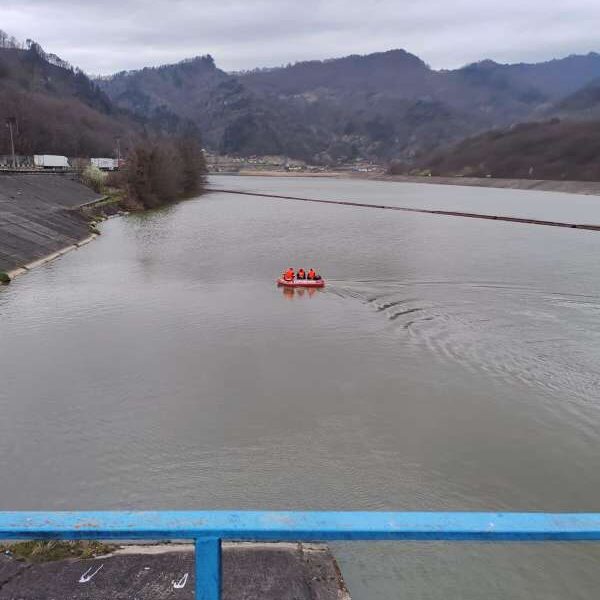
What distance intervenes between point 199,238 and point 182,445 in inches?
1616

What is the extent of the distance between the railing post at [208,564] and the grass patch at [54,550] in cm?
541

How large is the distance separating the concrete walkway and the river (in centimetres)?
194

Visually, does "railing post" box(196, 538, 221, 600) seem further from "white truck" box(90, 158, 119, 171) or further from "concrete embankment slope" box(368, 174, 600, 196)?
"concrete embankment slope" box(368, 174, 600, 196)

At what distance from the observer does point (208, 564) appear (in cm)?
342

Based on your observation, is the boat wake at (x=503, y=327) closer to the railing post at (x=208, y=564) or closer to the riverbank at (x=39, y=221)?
the railing post at (x=208, y=564)

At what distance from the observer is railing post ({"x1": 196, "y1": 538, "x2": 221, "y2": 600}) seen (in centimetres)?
340

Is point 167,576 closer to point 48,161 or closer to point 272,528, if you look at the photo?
point 272,528

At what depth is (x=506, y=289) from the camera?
33656 millimetres

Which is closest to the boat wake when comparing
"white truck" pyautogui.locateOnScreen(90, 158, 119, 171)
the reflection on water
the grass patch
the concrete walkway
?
the reflection on water

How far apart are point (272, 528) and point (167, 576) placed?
4.95m

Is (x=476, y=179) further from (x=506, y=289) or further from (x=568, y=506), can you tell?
(x=568, y=506)

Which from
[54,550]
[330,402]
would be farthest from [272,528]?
[330,402]

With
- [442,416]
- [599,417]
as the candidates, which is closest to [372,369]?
[442,416]

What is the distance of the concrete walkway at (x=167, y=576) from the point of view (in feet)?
23.2
